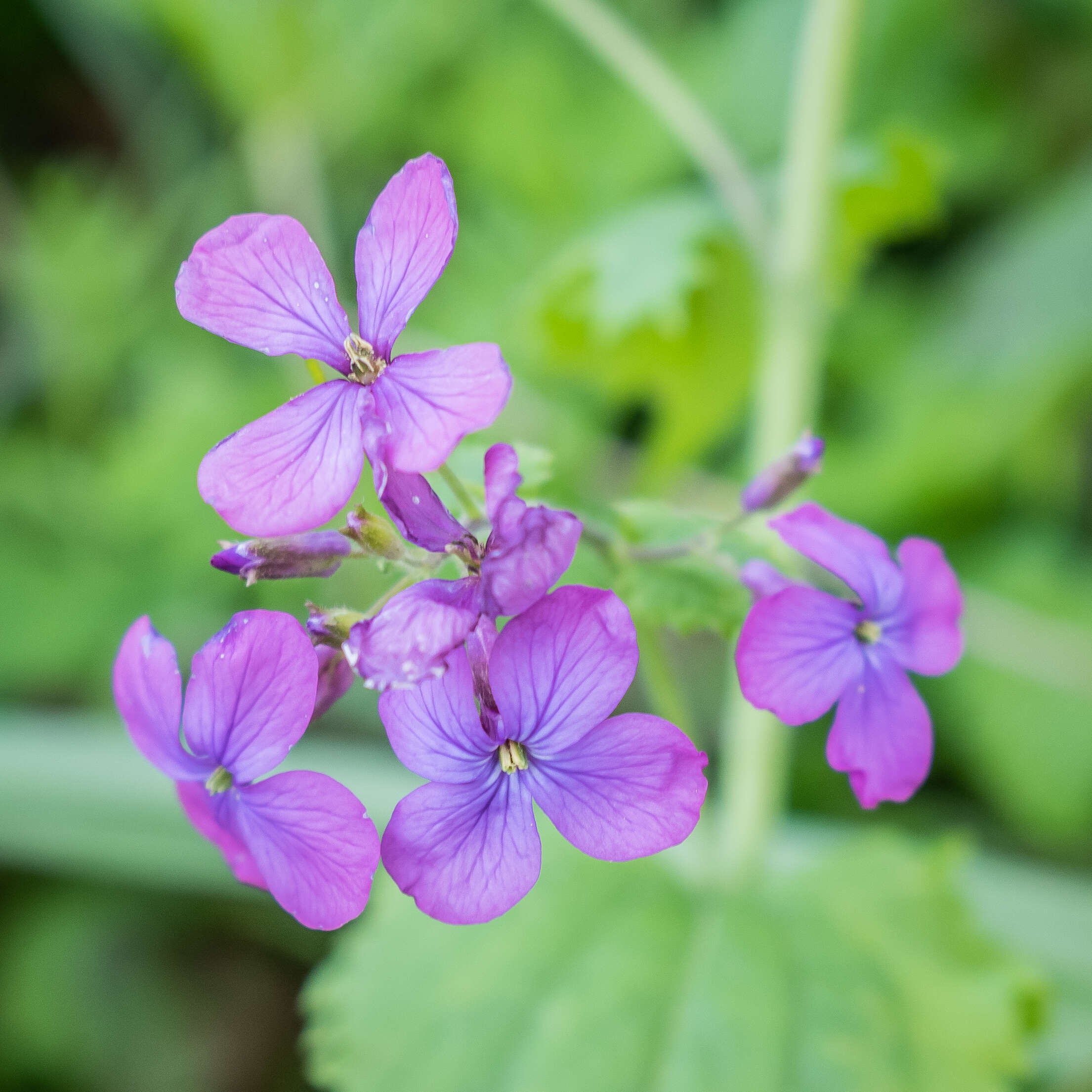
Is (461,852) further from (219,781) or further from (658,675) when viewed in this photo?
(658,675)

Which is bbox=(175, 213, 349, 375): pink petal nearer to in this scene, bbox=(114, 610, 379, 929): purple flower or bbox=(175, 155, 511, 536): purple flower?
bbox=(175, 155, 511, 536): purple flower

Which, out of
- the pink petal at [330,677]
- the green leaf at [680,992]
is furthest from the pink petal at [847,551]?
the green leaf at [680,992]

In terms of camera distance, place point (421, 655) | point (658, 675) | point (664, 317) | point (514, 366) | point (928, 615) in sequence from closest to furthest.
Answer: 1. point (421, 655)
2. point (928, 615)
3. point (658, 675)
4. point (664, 317)
5. point (514, 366)

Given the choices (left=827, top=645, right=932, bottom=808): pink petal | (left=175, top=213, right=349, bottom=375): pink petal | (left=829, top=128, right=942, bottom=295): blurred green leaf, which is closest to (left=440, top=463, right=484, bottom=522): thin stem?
(left=175, top=213, right=349, bottom=375): pink petal

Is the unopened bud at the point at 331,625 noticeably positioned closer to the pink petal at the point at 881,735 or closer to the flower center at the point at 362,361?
the flower center at the point at 362,361

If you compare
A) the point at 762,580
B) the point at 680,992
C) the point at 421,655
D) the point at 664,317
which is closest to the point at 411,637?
the point at 421,655

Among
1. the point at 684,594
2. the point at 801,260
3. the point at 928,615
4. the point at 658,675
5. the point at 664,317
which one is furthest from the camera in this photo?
the point at 801,260

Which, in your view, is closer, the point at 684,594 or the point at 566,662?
the point at 566,662
